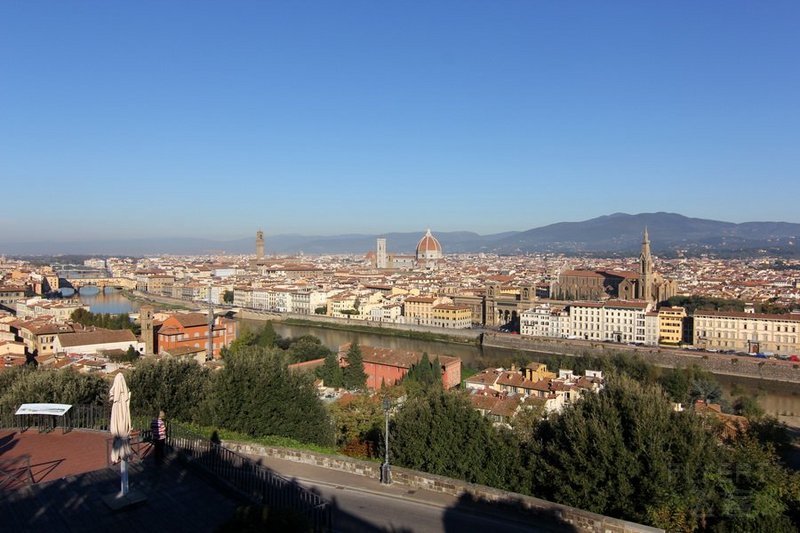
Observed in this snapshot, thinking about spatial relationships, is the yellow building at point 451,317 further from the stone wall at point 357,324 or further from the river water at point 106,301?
the river water at point 106,301

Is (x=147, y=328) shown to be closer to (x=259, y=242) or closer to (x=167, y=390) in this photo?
(x=167, y=390)

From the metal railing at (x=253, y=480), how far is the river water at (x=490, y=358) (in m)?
15.2

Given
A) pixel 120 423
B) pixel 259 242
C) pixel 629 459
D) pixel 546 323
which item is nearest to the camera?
pixel 120 423

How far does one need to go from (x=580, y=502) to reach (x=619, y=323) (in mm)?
24535

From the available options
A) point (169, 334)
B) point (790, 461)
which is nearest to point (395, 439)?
point (790, 461)

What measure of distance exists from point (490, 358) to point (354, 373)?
10235 millimetres

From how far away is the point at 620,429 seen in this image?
4.90m

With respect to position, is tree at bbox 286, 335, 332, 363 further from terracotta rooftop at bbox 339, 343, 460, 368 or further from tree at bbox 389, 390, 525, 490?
tree at bbox 389, 390, 525, 490

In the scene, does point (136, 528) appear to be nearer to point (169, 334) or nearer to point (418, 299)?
point (169, 334)

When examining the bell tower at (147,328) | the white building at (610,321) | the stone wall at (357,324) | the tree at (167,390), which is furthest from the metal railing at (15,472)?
the white building at (610,321)

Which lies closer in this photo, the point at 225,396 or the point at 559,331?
the point at 225,396

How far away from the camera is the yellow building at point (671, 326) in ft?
87.4

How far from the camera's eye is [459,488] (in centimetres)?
425

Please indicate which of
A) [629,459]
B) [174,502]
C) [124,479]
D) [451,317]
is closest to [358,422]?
[629,459]
